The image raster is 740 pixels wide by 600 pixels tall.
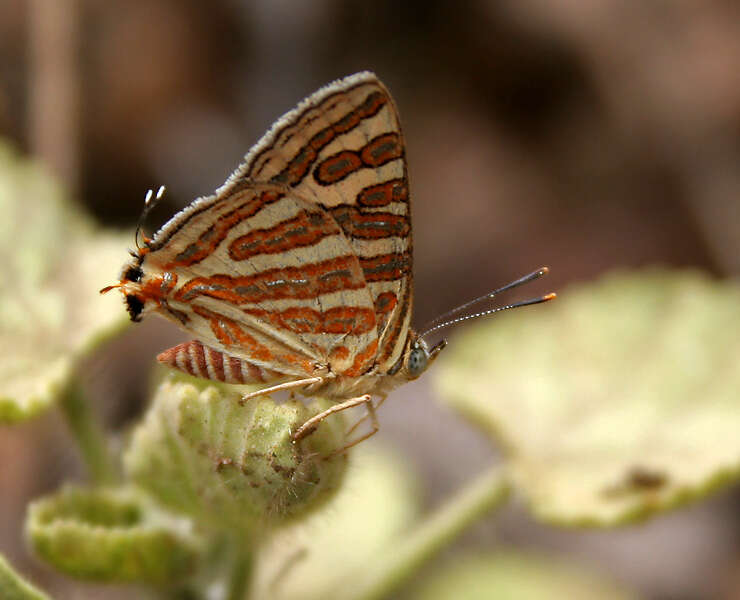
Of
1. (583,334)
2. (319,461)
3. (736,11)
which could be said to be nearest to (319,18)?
(736,11)

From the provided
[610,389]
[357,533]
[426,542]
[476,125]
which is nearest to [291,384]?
[426,542]

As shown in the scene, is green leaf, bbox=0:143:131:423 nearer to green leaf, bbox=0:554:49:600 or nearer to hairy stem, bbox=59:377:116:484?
hairy stem, bbox=59:377:116:484

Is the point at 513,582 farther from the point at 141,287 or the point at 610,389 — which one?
the point at 141,287

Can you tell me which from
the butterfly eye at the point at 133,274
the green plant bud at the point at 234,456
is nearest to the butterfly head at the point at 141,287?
the butterfly eye at the point at 133,274

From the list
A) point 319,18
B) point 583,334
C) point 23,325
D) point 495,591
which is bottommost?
point 495,591

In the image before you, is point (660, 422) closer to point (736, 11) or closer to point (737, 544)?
point (737, 544)

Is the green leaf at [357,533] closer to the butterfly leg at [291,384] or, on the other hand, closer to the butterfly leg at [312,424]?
the butterfly leg at [291,384]
